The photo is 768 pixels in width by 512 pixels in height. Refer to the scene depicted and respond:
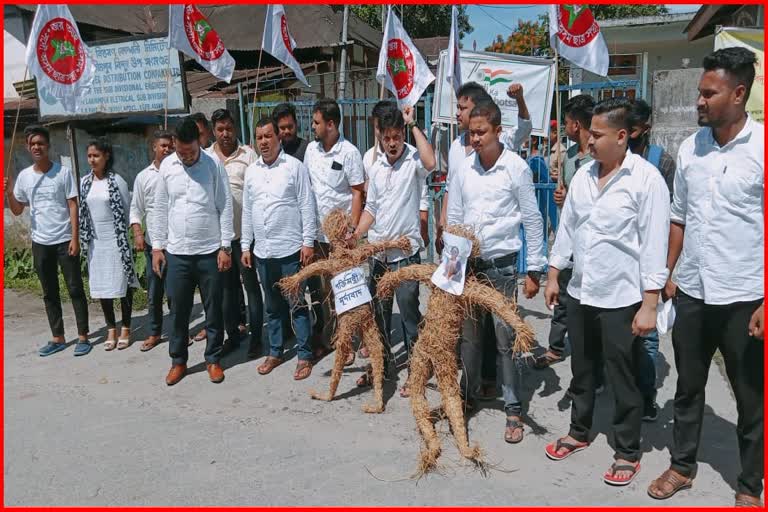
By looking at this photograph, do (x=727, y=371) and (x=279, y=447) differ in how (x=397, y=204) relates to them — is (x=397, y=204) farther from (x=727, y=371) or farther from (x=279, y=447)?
(x=727, y=371)

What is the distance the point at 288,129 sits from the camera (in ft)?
16.9

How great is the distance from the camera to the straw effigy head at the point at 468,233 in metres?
3.56

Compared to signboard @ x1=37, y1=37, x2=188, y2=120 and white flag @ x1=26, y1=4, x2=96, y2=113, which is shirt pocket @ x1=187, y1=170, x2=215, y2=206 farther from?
signboard @ x1=37, y1=37, x2=188, y2=120

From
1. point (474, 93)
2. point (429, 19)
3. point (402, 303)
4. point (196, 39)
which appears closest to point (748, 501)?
point (402, 303)

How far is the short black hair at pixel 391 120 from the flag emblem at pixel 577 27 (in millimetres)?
1790

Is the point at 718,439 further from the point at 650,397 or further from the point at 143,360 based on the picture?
the point at 143,360

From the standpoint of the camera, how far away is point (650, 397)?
3.82 m

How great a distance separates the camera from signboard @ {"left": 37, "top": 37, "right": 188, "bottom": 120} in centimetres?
765

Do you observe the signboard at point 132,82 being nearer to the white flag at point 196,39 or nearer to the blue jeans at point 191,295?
the white flag at point 196,39

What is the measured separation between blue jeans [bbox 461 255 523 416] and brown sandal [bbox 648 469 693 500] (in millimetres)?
867

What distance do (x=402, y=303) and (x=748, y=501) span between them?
7.47 feet

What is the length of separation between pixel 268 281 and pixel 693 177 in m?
3.10

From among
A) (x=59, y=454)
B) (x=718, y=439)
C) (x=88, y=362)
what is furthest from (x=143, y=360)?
(x=718, y=439)

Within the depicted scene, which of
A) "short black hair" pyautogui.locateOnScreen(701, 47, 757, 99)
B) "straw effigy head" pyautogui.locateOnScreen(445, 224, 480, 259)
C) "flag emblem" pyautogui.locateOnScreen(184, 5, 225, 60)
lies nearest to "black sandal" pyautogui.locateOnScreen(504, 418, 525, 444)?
"straw effigy head" pyautogui.locateOnScreen(445, 224, 480, 259)
